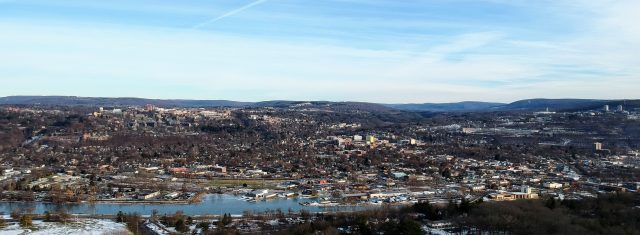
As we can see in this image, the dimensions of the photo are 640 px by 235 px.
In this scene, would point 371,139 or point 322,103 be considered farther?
point 322,103

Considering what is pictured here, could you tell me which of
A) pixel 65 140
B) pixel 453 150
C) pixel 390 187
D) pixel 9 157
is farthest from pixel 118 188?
pixel 453 150

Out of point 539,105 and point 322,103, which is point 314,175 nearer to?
point 322,103

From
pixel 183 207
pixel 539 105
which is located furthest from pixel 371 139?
pixel 539 105

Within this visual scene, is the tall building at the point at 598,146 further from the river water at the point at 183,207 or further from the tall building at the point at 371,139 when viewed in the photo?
the river water at the point at 183,207

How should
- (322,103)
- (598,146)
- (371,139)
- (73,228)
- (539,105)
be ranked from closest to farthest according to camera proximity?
(73,228) < (598,146) < (371,139) < (322,103) < (539,105)

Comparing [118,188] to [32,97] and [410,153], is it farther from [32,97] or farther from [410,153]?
[32,97]

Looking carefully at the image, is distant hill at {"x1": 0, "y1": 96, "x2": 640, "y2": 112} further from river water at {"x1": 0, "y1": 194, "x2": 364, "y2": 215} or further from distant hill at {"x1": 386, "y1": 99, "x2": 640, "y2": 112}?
river water at {"x1": 0, "y1": 194, "x2": 364, "y2": 215}

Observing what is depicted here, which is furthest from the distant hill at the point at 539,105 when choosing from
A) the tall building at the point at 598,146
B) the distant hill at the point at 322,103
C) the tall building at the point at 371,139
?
the tall building at the point at 371,139
